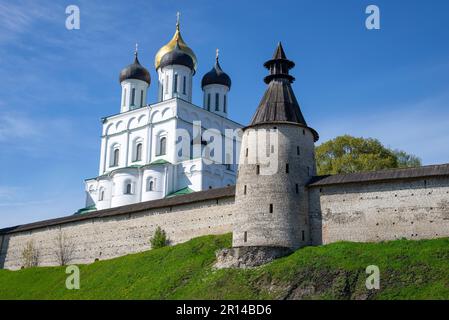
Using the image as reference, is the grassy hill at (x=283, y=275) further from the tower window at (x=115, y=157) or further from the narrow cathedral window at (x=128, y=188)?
the tower window at (x=115, y=157)

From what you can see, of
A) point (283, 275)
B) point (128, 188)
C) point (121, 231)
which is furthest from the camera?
point (128, 188)

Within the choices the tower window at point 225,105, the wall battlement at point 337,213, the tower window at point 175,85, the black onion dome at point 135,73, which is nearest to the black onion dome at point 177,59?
the tower window at point 175,85

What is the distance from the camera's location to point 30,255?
34594mm

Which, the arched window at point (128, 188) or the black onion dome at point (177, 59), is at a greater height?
the black onion dome at point (177, 59)

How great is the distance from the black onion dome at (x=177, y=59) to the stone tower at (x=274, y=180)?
61.0ft

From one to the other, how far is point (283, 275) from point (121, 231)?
37.9ft

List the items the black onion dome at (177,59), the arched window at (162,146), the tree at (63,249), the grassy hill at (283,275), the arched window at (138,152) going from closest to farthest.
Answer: the grassy hill at (283,275) < the tree at (63,249) < the arched window at (162,146) < the arched window at (138,152) < the black onion dome at (177,59)

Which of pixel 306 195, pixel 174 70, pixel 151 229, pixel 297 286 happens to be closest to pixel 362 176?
pixel 306 195

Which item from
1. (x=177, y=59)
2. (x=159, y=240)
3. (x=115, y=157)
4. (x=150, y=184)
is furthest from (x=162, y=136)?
(x=159, y=240)

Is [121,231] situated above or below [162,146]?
below

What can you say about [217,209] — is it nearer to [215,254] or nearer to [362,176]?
[215,254]

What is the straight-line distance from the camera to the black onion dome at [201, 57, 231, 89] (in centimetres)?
4619

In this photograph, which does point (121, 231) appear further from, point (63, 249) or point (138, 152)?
point (138, 152)

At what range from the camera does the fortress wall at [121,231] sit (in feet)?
90.4
